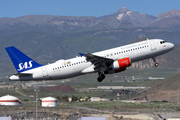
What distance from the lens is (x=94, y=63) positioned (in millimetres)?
69625

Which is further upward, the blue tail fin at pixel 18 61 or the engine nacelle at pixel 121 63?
the blue tail fin at pixel 18 61

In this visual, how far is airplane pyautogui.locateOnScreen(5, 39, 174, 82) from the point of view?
69188 mm

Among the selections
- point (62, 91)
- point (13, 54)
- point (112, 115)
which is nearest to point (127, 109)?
point (112, 115)

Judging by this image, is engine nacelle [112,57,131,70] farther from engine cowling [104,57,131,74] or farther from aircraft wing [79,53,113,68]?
aircraft wing [79,53,113,68]

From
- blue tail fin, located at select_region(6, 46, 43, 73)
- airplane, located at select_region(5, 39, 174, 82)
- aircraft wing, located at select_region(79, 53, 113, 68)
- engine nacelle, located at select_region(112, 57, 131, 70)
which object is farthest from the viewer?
blue tail fin, located at select_region(6, 46, 43, 73)

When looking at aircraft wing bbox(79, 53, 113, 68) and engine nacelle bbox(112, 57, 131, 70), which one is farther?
engine nacelle bbox(112, 57, 131, 70)

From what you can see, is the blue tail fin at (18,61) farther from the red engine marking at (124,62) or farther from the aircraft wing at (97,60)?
the red engine marking at (124,62)

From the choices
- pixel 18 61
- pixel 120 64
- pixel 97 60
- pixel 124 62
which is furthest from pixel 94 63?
pixel 18 61

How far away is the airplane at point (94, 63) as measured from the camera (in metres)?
69.2

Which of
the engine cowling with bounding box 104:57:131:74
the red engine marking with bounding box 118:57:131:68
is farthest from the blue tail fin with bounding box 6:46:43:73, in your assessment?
the red engine marking with bounding box 118:57:131:68

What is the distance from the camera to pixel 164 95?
17900 centimetres

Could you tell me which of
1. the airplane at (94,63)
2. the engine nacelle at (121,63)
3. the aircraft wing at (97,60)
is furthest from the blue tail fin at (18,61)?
the engine nacelle at (121,63)

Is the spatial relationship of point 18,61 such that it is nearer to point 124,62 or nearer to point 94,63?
point 94,63

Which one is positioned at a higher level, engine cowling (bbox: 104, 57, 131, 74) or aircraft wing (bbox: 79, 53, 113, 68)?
aircraft wing (bbox: 79, 53, 113, 68)
